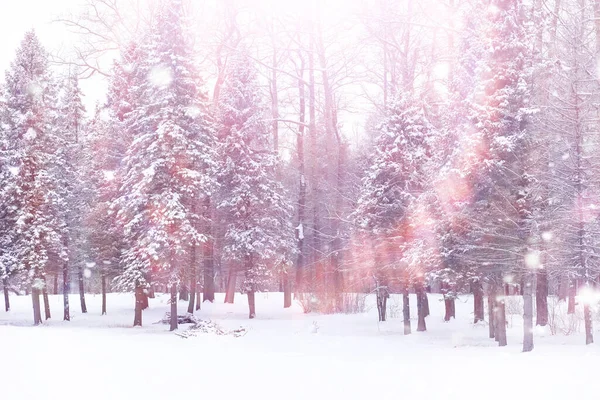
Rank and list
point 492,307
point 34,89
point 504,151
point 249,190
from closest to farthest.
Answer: point 504,151, point 492,307, point 249,190, point 34,89

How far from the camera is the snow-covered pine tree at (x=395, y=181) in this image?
24.5m

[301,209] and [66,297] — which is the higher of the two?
[301,209]

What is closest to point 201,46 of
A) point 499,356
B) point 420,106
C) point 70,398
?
point 420,106

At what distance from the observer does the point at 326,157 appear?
41250mm

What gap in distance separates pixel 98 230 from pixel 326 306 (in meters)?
14.0

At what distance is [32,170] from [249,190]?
41.3ft

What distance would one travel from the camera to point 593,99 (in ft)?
56.4

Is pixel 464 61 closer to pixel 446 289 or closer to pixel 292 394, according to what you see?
pixel 446 289

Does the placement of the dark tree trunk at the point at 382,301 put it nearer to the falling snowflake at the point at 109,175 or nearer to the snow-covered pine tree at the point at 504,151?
the snow-covered pine tree at the point at 504,151

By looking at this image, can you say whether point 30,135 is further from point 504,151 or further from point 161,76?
point 504,151

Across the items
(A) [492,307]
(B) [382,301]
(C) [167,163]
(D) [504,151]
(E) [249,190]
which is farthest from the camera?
(E) [249,190]

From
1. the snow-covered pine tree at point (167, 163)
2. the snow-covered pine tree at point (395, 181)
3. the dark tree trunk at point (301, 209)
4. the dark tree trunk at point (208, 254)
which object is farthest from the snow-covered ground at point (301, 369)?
the dark tree trunk at point (301, 209)

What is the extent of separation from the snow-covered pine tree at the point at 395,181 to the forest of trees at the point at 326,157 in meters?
0.10

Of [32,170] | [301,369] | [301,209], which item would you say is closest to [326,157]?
[301,209]
